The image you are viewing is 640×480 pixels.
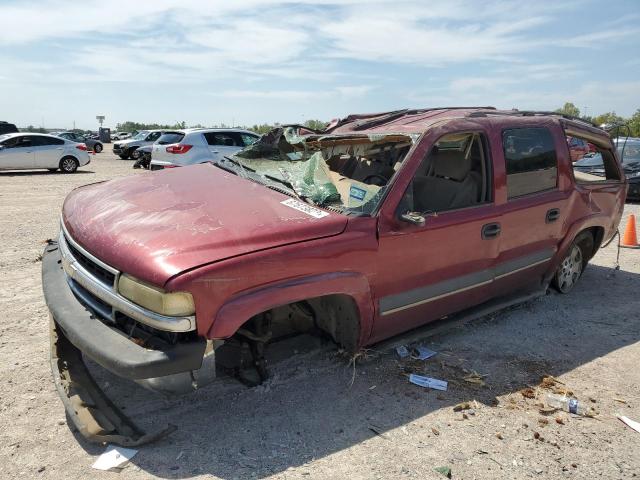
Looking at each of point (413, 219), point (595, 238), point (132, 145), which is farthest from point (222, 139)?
point (132, 145)

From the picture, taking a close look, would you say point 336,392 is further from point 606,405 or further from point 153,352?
→ point 606,405

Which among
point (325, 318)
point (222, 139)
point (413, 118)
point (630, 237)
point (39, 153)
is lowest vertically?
point (630, 237)

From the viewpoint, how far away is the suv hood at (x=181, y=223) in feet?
8.66

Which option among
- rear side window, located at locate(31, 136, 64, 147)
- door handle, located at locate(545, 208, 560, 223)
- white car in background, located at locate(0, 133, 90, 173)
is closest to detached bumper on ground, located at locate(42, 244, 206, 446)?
door handle, located at locate(545, 208, 560, 223)

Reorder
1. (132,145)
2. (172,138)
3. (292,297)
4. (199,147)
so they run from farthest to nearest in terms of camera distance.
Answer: (132,145) → (172,138) → (199,147) → (292,297)

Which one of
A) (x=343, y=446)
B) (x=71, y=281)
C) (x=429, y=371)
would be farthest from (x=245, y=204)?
(x=429, y=371)

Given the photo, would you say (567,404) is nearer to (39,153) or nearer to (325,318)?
(325,318)

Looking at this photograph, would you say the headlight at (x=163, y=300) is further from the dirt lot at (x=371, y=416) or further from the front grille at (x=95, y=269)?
the dirt lot at (x=371, y=416)

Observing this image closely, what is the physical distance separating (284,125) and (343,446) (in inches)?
123

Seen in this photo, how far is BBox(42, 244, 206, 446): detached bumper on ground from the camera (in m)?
2.49

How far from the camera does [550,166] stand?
4.55 m

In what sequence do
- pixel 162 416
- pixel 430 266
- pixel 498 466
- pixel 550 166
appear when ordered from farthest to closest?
1. pixel 550 166
2. pixel 430 266
3. pixel 162 416
4. pixel 498 466

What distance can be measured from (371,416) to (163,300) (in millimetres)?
1479

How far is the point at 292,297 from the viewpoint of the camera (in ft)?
9.27
